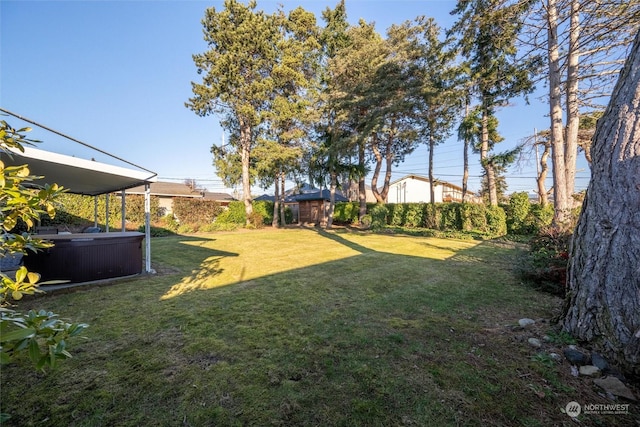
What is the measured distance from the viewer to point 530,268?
4.71m

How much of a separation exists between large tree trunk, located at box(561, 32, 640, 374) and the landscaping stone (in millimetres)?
→ 214

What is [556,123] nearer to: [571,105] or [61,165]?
[571,105]

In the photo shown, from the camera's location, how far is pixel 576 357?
229 cm

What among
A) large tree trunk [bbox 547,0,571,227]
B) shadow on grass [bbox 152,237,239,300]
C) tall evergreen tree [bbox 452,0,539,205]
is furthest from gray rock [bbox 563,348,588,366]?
tall evergreen tree [bbox 452,0,539,205]

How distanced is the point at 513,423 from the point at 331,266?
484 centimetres

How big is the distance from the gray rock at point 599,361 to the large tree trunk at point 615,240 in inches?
2.9

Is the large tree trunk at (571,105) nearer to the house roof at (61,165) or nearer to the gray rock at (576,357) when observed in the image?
the gray rock at (576,357)

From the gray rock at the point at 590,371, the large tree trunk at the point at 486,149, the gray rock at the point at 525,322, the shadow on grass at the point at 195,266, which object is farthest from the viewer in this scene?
the large tree trunk at the point at 486,149

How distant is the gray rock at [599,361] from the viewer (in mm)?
2160

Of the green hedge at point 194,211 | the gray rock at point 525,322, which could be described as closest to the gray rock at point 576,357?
the gray rock at point 525,322

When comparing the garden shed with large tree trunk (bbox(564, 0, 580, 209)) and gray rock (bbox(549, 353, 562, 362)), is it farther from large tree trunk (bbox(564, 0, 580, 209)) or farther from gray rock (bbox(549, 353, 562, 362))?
gray rock (bbox(549, 353, 562, 362))

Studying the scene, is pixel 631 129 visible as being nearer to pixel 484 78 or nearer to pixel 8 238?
pixel 8 238

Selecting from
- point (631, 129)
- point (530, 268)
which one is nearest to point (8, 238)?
point (631, 129)

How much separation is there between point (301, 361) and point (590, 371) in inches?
94.6
